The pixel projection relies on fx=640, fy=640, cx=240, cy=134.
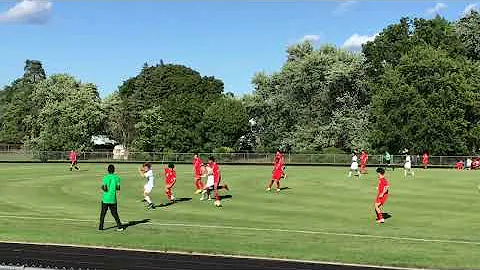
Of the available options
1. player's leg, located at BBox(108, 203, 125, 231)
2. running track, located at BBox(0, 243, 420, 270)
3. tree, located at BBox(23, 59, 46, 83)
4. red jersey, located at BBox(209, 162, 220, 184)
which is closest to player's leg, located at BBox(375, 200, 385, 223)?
red jersey, located at BBox(209, 162, 220, 184)

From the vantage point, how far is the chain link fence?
68812 mm

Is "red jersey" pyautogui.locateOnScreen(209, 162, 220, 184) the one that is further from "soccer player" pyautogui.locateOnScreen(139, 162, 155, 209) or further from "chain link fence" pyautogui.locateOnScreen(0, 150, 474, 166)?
"chain link fence" pyautogui.locateOnScreen(0, 150, 474, 166)

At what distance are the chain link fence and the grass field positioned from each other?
30.9 meters

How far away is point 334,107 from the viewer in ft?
276

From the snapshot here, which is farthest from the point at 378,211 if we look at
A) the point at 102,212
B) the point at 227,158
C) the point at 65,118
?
the point at 65,118

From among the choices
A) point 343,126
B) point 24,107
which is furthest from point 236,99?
point 24,107

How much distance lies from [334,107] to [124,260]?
71553mm

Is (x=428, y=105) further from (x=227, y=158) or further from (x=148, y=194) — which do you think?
Result: (x=148, y=194)

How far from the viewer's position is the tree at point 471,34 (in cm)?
8381

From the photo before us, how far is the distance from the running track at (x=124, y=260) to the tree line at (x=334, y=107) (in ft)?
198

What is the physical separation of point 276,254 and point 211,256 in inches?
60.9

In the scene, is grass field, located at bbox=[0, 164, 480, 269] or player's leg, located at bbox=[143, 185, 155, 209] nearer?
grass field, located at bbox=[0, 164, 480, 269]

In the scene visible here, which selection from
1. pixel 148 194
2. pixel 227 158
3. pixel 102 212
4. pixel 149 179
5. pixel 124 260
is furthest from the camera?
pixel 227 158

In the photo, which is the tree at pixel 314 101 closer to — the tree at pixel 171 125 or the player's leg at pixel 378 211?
the tree at pixel 171 125
